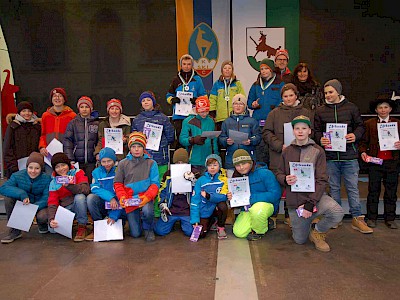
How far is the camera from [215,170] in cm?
489

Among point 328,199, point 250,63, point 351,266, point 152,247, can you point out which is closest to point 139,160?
point 152,247

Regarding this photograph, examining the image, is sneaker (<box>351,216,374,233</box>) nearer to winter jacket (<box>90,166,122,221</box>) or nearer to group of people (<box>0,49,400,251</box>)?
group of people (<box>0,49,400,251</box>)

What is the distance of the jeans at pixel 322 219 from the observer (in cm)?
439

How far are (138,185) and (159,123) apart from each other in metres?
1.01

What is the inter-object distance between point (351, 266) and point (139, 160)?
2.54m

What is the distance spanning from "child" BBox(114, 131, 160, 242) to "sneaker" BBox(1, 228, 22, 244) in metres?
1.34

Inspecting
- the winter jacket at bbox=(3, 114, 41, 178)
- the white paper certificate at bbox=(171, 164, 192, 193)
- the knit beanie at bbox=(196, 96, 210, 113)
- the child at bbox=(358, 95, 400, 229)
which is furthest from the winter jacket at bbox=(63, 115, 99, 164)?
the child at bbox=(358, 95, 400, 229)

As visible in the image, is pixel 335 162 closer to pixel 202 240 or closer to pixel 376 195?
pixel 376 195

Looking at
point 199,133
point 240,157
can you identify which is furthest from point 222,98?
point 240,157

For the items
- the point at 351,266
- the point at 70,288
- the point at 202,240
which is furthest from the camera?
the point at 202,240

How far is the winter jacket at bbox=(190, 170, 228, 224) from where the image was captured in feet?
15.9

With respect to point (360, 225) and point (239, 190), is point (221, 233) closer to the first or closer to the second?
point (239, 190)

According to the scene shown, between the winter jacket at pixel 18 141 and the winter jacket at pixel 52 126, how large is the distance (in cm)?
18

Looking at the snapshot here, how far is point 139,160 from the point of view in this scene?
4984 mm
